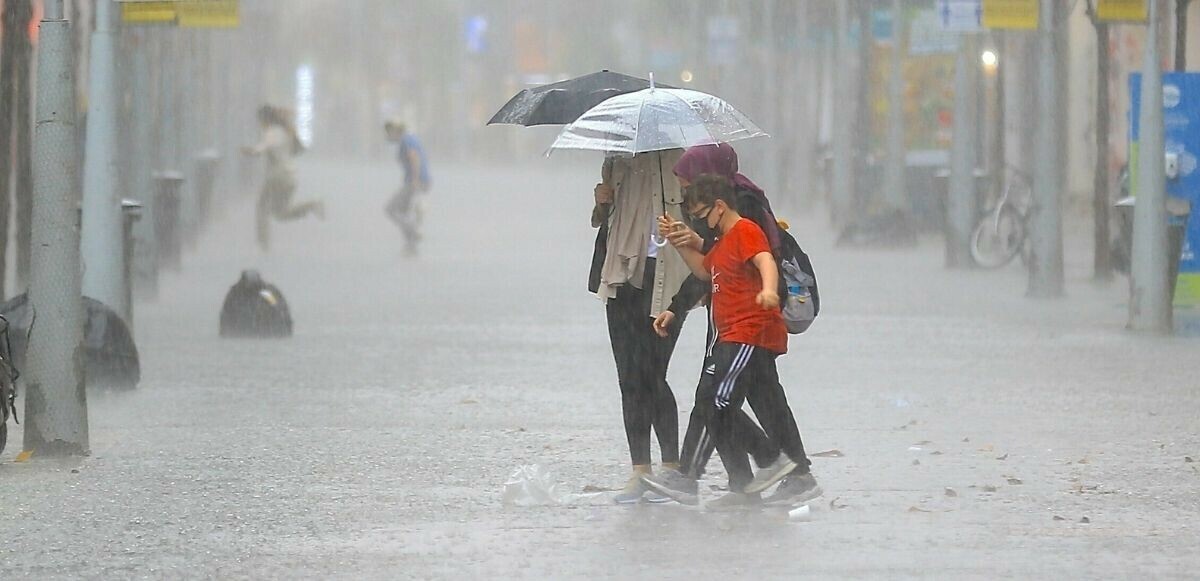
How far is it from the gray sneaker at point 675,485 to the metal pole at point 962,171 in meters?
16.7

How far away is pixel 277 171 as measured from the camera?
28844mm

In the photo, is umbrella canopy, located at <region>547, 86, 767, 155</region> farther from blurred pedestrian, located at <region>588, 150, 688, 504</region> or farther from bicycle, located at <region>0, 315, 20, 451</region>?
bicycle, located at <region>0, 315, 20, 451</region>

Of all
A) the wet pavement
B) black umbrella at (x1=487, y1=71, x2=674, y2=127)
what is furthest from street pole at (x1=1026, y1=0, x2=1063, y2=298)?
black umbrella at (x1=487, y1=71, x2=674, y2=127)

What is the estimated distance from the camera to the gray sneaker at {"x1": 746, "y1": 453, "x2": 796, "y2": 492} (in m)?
8.61

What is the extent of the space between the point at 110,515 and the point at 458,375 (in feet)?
18.2

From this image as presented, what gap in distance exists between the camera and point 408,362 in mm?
14867

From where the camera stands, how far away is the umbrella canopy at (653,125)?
845 cm

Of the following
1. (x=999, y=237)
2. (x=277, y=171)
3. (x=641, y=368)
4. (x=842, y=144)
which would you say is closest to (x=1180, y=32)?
(x=999, y=237)

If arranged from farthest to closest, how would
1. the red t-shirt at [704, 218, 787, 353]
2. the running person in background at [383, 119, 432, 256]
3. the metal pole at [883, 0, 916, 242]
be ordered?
the metal pole at [883, 0, 916, 242], the running person in background at [383, 119, 432, 256], the red t-shirt at [704, 218, 787, 353]

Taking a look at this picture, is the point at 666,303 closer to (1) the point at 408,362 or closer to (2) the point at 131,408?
(2) the point at 131,408

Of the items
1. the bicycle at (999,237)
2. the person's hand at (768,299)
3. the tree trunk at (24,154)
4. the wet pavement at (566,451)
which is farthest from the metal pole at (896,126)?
the person's hand at (768,299)

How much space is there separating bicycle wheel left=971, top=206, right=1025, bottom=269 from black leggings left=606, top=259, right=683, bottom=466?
16.3m

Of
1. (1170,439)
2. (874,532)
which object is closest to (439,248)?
(1170,439)

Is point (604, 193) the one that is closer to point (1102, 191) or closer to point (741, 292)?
point (741, 292)
